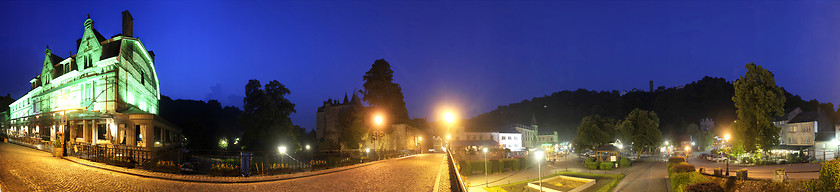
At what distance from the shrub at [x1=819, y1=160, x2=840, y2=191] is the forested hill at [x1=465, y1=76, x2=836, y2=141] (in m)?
70.3

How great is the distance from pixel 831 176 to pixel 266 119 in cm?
3599

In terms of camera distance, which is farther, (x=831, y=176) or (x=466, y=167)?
(x=466, y=167)

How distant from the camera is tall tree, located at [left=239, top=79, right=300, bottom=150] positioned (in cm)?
3688

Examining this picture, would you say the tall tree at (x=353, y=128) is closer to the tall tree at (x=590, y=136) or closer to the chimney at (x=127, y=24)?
the chimney at (x=127, y=24)

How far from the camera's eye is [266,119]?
36.9 m

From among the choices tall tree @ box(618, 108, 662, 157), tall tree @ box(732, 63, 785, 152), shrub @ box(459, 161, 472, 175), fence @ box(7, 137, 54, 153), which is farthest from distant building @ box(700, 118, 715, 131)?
fence @ box(7, 137, 54, 153)

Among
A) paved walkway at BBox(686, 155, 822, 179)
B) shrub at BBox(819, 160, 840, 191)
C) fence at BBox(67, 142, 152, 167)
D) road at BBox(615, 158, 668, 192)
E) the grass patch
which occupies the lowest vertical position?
the grass patch

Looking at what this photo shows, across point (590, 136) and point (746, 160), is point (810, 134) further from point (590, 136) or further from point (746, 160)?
point (746, 160)

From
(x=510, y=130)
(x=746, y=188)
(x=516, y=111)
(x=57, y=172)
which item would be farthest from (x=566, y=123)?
(x=57, y=172)

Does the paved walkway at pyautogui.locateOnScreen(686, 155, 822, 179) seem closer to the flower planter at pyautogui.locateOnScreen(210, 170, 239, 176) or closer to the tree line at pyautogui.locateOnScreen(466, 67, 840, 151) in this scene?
the flower planter at pyautogui.locateOnScreen(210, 170, 239, 176)

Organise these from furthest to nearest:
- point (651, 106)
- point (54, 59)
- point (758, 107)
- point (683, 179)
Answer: point (651, 106), point (54, 59), point (758, 107), point (683, 179)

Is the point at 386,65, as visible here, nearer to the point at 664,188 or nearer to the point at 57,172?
the point at 664,188

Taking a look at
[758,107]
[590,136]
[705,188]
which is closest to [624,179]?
[758,107]

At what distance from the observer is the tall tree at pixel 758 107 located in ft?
89.7
